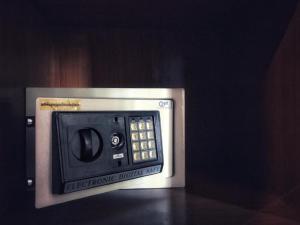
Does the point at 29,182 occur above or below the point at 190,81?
below

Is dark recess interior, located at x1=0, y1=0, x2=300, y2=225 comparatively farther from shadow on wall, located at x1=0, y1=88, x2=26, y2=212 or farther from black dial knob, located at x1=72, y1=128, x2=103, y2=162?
black dial knob, located at x1=72, y1=128, x2=103, y2=162

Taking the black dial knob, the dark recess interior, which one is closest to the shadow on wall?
the dark recess interior

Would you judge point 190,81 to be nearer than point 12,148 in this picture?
No

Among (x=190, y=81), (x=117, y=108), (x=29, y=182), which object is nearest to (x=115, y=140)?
(x=117, y=108)

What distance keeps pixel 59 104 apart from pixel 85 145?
0.30ft

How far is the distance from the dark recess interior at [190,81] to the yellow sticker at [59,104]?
0.07m

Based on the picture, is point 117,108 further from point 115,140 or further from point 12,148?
point 12,148

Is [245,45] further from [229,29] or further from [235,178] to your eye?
[235,178]

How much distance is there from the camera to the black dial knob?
2.19 ft

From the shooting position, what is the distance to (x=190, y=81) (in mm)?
983

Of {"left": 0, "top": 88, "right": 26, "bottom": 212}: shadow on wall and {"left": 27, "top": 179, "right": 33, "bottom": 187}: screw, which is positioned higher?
{"left": 0, "top": 88, "right": 26, "bottom": 212}: shadow on wall

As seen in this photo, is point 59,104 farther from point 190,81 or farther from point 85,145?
point 190,81

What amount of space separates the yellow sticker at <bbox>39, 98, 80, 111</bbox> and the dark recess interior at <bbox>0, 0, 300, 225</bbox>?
0.22ft

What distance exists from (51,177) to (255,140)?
487mm
